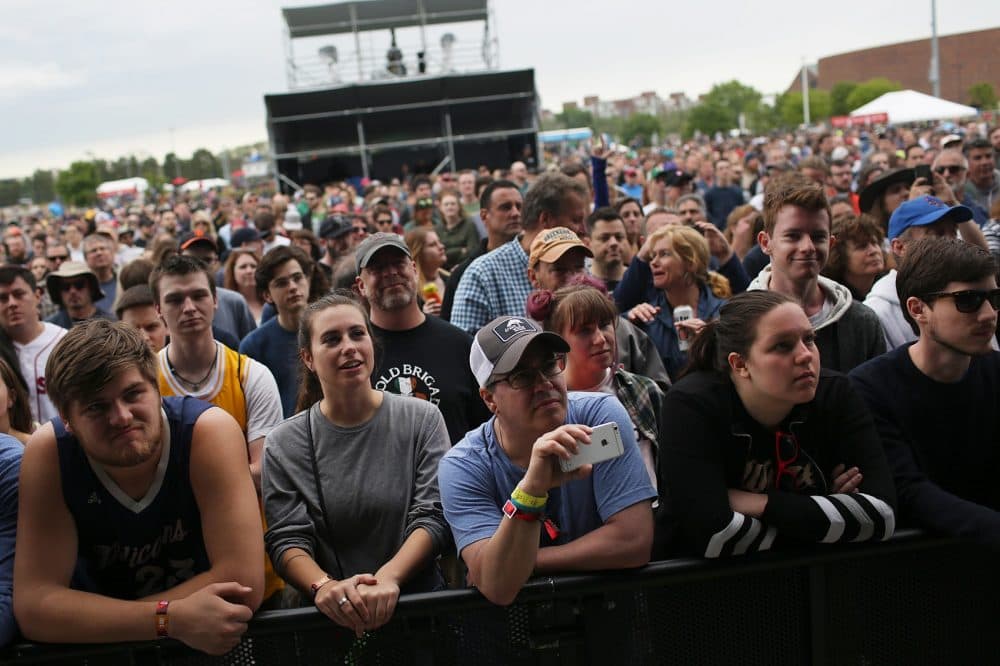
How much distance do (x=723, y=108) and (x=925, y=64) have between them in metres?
46.4

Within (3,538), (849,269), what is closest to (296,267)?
(3,538)

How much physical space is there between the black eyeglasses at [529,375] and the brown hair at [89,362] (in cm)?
109

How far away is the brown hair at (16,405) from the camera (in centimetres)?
→ 372

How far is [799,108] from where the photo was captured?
80.0m

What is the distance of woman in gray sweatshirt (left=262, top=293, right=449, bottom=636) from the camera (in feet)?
9.64

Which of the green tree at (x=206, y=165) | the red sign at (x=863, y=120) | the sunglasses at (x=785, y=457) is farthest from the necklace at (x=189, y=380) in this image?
the green tree at (x=206, y=165)

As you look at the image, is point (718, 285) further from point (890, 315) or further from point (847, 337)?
point (847, 337)

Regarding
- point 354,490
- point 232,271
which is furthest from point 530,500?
point 232,271

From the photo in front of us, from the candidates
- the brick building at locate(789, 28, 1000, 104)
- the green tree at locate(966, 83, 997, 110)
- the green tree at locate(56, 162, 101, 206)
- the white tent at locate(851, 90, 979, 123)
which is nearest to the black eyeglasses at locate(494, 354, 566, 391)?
the white tent at locate(851, 90, 979, 123)

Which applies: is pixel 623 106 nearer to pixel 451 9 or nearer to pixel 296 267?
pixel 451 9

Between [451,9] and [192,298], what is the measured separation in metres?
22.5

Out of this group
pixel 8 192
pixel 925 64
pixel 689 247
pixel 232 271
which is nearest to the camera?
pixel 689 247

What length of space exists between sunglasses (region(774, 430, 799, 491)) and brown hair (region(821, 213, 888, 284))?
8.48ft

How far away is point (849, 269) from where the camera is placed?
17.0 ft
